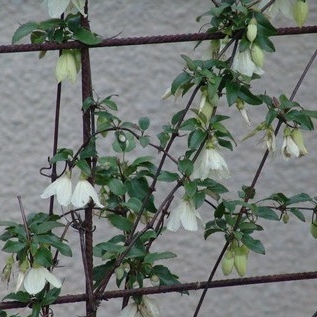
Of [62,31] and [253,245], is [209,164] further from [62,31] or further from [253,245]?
[62,31]

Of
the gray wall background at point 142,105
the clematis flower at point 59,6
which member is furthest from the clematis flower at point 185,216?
the gray wall background at point 142,105

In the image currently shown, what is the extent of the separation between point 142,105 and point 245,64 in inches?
27.7

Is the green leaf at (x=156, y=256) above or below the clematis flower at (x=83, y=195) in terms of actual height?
below

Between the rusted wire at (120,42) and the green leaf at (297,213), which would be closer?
the rusted wire at (120,42)

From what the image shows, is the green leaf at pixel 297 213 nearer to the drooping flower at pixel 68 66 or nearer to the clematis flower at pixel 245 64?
the clematis flower at pixel 245 64

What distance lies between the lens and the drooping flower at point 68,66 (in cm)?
114

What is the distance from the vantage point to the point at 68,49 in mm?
1159

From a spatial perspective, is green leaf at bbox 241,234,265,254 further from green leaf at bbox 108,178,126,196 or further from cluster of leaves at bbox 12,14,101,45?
cluster of leaves at bbox 12,14,101,45

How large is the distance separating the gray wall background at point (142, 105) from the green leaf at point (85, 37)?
0.68 m

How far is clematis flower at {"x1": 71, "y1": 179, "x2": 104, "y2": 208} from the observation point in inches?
44.4

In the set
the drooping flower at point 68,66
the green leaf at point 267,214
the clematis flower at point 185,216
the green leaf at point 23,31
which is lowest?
the clematis flower at point 185,216

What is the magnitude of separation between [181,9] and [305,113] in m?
0.71

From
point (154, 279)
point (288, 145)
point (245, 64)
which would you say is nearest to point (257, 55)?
point (245, 64)

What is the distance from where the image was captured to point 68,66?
3.77ft
